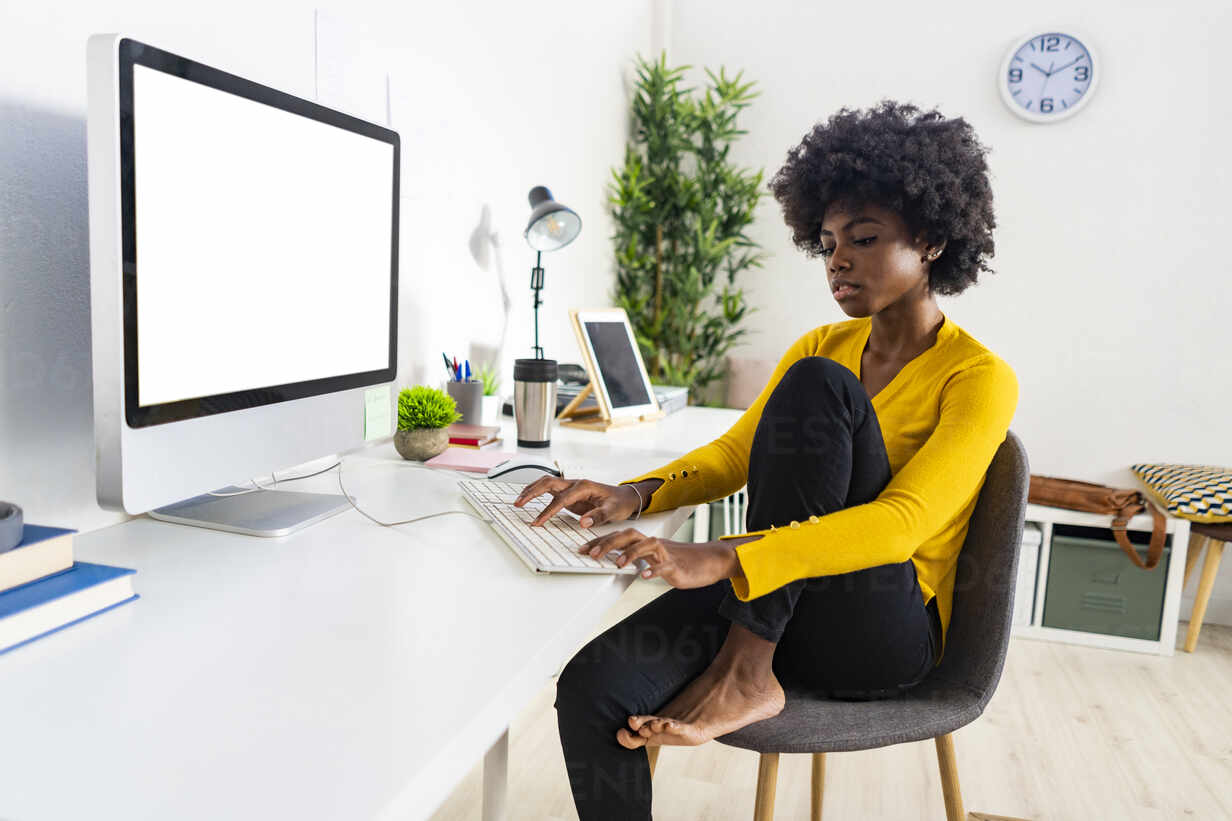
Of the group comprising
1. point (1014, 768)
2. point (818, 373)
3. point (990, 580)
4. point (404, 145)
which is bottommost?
point (1014, 768)

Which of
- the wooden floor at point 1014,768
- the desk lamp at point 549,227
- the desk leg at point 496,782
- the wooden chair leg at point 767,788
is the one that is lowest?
the wooden floor at point 1014,768

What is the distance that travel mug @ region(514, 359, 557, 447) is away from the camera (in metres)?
1.67

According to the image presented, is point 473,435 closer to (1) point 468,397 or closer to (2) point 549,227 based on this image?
(1) point 468,397

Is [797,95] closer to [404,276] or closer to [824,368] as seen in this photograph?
[404,276]

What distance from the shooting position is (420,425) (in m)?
1.50

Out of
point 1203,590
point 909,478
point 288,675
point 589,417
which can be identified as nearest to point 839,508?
point 909,478

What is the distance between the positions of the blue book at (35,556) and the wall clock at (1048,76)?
3.21m

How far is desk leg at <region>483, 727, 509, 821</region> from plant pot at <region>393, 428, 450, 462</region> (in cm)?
61

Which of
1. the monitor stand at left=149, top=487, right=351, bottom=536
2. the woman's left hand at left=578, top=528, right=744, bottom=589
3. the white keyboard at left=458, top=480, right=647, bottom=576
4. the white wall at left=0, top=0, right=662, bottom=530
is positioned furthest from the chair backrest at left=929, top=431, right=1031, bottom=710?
the white wall at left=0, top=0, right=662, bottom=530

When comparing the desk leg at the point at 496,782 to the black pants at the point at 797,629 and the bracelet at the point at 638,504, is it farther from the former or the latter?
the bracelet at the point at 638,504

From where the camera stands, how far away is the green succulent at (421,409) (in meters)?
1.50

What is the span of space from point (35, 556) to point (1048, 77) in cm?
330

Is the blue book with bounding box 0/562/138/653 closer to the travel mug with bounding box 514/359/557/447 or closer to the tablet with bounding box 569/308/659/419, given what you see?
the travel mug with bounding box 514/359/557/447

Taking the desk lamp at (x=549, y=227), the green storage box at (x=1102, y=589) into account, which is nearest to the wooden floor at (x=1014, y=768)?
the green storage box at (x=1102, y=589)
